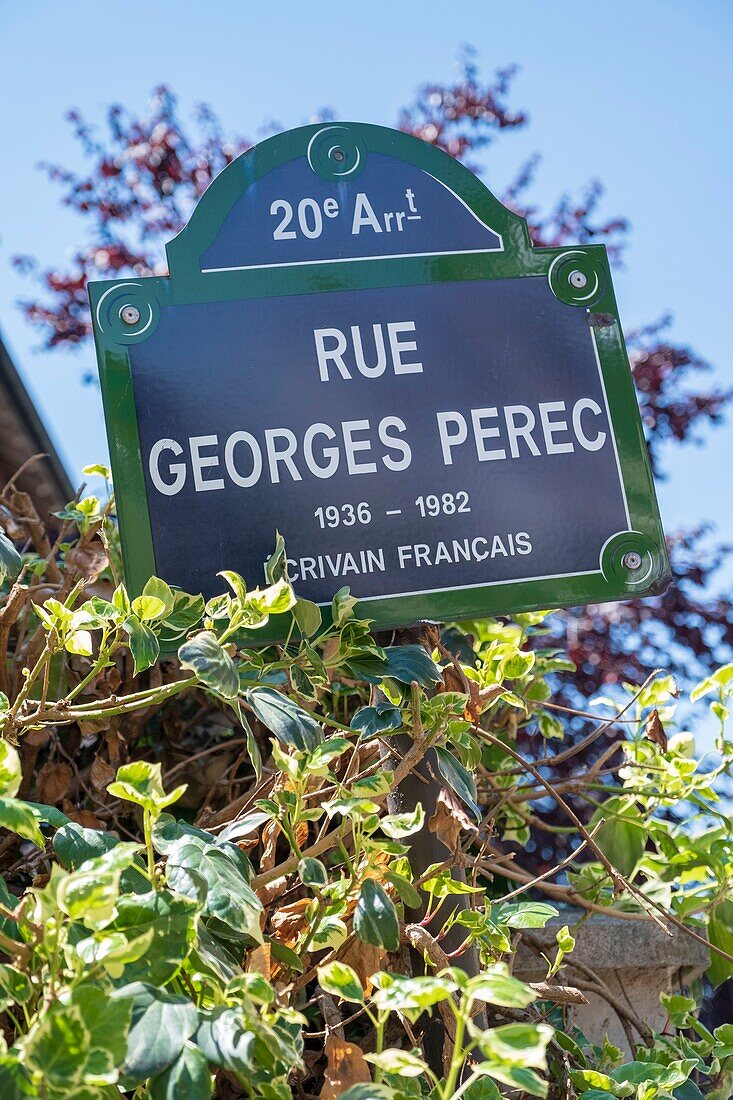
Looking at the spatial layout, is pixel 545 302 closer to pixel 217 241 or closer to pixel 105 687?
pixel 217 241

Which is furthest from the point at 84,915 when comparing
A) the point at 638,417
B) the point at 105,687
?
the point at 638,417

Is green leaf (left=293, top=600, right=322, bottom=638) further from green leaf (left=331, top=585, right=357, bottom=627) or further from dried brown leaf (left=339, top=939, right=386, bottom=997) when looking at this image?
dried brown leaf (left=339, top=939, right=386, bottom=997)

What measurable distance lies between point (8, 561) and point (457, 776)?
23.3 inches

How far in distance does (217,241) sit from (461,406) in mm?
400

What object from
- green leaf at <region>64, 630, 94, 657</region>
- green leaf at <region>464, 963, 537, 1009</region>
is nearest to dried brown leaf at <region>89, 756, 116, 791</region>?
green leaf at <region>64, 630, 94, 657</region>

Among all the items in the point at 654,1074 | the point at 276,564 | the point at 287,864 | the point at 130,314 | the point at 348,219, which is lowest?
the point at 654,1074

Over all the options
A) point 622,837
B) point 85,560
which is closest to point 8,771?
point 85,560

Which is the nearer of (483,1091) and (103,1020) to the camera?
(103,1020)

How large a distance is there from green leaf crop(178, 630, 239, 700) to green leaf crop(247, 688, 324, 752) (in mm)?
50

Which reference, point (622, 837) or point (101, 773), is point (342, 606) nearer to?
point (101, 773)

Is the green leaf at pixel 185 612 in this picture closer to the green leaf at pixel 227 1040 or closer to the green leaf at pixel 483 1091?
the green leaf at pixel 227 1040

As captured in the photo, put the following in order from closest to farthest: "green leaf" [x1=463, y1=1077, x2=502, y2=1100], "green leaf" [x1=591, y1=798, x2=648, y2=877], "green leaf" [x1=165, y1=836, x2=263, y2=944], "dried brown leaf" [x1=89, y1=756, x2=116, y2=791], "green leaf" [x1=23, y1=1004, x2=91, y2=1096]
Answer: "green leaf" [x1=23, y1=1004, x2=91, y2=1096], "green leaf" [x1=165, y1=836, x2=263, y2=944], "green leaf" [x1=463, y1=1077, x2=502, y2=1100], "dried brown leaf" [x1=89, y1=756, x2=116, y2=791], "green leaf" [x1=591, y1=798, x2=648, y2=877]

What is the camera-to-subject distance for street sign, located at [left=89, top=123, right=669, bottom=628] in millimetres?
1287

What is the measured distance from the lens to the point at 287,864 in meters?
1.11
